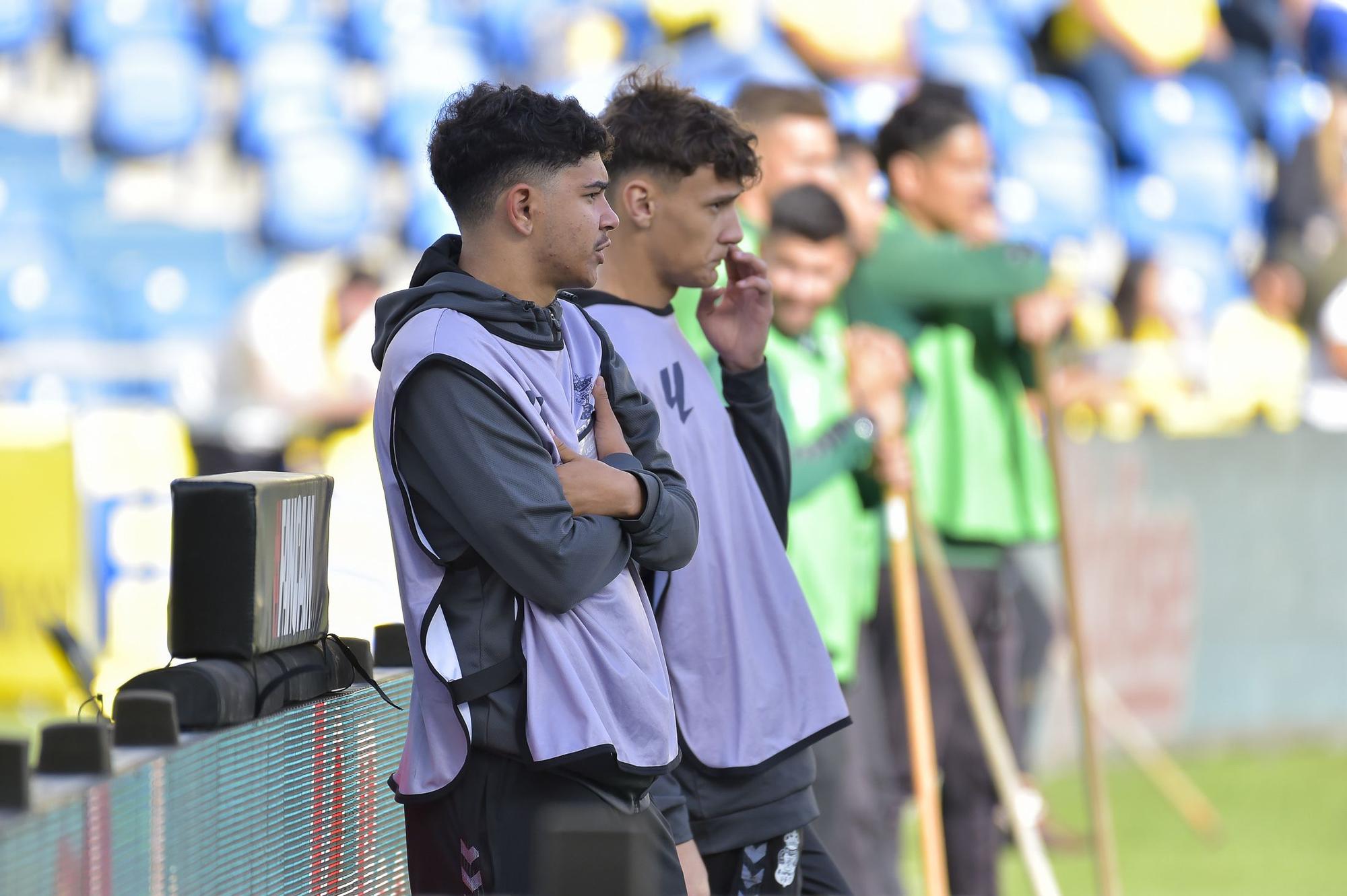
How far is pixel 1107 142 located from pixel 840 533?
1149cm

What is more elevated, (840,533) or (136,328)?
(136,328)

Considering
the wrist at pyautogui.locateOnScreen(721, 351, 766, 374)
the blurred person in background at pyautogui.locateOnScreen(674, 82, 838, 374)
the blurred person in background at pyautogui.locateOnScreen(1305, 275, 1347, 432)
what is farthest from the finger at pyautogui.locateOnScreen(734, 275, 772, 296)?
the blurred person in background at pyautogui.locateOnScreen(1305, 275, 1347, 432)

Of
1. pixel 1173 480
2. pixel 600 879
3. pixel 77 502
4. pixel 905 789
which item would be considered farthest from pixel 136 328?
pixel 600 879

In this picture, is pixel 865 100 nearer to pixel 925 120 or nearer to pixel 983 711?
pixel 925 120

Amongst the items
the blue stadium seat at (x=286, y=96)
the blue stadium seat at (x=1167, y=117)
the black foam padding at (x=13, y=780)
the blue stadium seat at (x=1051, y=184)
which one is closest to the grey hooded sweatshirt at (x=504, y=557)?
the black foam padding at (x=13, y=780)

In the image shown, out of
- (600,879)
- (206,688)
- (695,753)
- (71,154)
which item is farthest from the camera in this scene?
(71,154)

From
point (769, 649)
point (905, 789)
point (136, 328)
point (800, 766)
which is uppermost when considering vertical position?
point (136, 328)

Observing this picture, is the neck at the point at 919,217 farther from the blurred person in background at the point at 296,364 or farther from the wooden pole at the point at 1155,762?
the blurred person in background at the point at 296,364

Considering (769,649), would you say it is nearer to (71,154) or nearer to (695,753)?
(695,753)

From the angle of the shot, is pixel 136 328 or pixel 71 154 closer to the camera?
pixel 136 328

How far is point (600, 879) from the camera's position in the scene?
5.04 feet

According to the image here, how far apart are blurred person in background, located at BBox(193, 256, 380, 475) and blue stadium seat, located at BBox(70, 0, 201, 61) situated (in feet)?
10.2

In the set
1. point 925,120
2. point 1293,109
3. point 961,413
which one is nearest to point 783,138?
point 925,120

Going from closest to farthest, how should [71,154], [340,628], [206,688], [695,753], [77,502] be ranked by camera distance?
1. [206,688]
2. [695,753]
3. [340,628]
4. [77,502]
5. [71,154]
